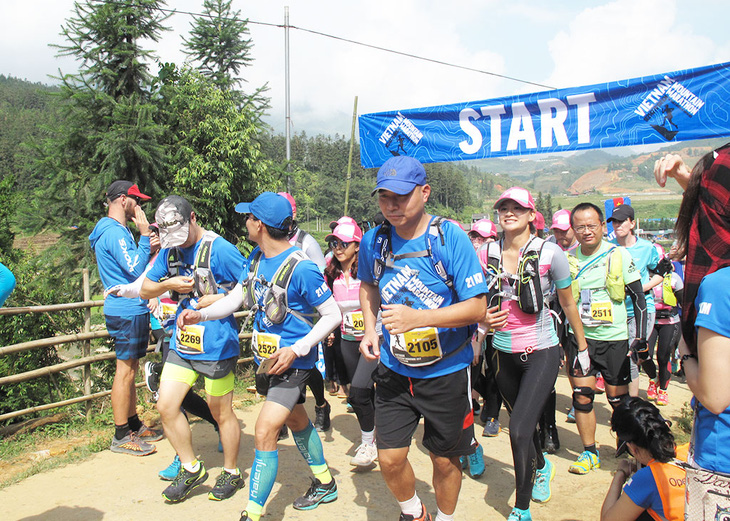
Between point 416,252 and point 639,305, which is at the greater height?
point 416,252

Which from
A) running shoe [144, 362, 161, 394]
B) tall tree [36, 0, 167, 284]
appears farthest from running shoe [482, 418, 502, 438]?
tall tree [36, 0, 167, 284]

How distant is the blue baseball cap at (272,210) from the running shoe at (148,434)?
309cm

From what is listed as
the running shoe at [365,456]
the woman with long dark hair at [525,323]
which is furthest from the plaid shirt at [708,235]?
the running shoe at [365,456]

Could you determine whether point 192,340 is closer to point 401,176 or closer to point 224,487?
point 224,487

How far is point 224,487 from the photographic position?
4.05m

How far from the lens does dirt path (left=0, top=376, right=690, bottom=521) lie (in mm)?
3889

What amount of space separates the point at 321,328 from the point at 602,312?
8.89 feet

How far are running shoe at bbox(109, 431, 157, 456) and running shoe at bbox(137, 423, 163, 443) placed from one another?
21cm

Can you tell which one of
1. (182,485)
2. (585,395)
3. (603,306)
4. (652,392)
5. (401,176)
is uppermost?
(401,176)

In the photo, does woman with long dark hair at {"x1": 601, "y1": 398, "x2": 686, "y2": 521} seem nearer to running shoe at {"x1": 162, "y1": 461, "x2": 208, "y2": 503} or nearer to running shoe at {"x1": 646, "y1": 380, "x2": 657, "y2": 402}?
running shoe at {"x1": 162, "y1": 461, "x2": 208, "y2": 503}

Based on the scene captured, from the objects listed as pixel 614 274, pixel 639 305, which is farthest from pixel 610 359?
A: pixel 614 274

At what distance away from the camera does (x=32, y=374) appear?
5.37 metres

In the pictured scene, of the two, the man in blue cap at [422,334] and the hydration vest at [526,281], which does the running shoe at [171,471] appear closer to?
the man in blue cap at [422,334]

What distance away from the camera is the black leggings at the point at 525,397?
3.56 m
